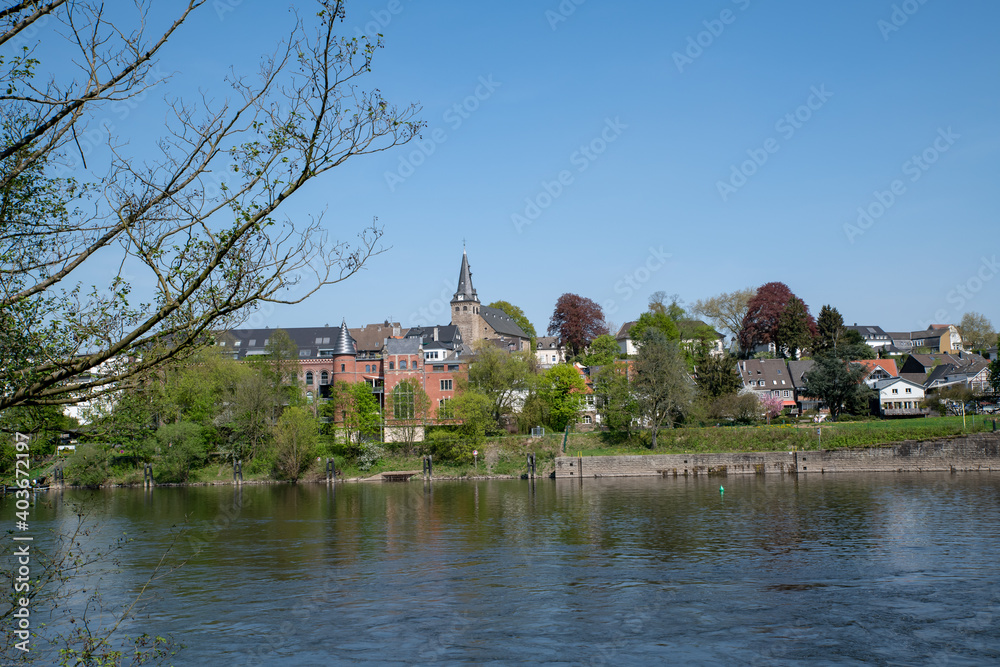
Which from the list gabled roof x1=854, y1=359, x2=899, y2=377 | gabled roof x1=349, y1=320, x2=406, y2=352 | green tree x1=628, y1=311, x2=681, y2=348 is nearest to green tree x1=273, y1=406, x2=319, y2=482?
gabled roof x1=349, y1=320, x2=406, y2=352

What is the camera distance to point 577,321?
107688 millimetres

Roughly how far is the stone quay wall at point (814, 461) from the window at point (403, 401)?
14.2 metres

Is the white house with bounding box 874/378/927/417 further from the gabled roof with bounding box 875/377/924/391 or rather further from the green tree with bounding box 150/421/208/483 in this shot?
the green tree with bounding box 150/421/208/483

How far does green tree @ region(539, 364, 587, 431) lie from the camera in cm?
6700

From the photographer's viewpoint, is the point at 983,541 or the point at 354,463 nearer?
the point at 983,541

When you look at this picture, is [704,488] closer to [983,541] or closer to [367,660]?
[983,541]

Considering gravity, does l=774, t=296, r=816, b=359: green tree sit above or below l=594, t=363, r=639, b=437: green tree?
above

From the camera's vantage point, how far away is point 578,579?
23.0 meters

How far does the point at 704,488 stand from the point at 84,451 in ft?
142

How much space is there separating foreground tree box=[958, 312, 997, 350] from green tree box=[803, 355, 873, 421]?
7762 centimetres

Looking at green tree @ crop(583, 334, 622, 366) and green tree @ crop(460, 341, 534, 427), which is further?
green tree @ crop(583, 334, 622, 366)

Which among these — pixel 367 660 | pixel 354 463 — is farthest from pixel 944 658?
pixel 354 463

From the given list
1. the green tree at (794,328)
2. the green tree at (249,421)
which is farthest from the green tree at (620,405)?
the green tree at (794,328)

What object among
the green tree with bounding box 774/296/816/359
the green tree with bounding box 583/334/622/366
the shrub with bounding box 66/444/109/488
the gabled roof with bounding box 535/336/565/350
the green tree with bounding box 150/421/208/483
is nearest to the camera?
the shrub with bounding box 66/444/109/488
